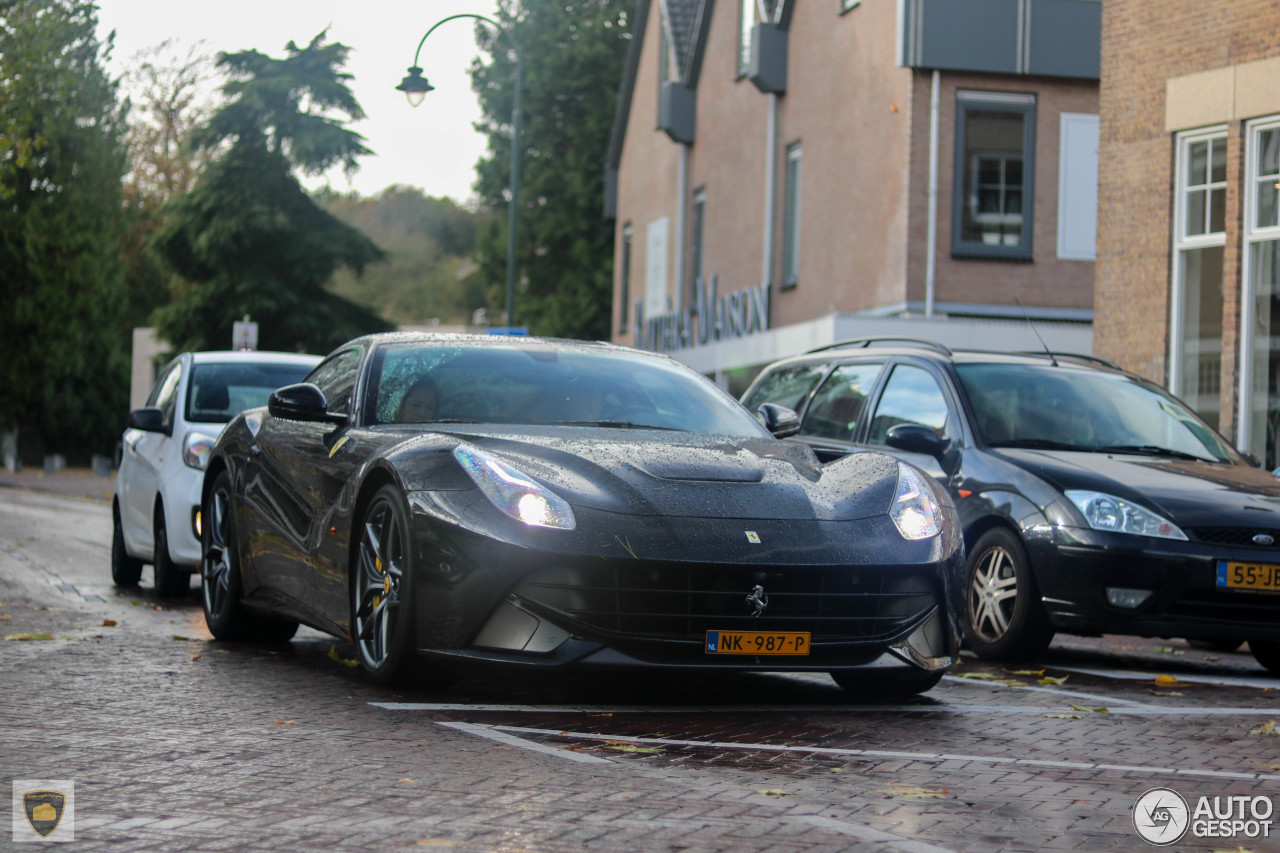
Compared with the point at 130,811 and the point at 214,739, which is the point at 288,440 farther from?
the point at 130,811

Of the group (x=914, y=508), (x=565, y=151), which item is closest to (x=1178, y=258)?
(x=914, y=508)

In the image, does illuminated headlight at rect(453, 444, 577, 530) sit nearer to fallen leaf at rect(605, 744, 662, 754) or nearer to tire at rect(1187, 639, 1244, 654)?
fallen leaf at rect(605, 744, 662, 754)

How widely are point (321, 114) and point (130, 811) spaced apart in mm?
47271

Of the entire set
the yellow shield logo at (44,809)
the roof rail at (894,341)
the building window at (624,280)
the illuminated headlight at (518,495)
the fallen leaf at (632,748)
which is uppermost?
the building window at (624,280)

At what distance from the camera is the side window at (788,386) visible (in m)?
11.3

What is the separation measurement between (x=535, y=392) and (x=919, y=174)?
16.6 m

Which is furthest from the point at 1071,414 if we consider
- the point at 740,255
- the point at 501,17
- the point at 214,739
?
the point at 501,17

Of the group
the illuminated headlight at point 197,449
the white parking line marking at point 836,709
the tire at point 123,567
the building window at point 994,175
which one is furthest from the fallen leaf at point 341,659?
the building window at point 994,175

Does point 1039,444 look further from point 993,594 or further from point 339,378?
point 339,378

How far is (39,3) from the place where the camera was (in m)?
34.4

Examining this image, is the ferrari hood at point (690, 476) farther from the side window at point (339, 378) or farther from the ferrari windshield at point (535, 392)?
the side window at point (339, 378)

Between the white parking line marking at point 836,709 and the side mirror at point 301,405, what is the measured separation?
1.58 meters

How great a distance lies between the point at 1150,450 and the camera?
31.8ft

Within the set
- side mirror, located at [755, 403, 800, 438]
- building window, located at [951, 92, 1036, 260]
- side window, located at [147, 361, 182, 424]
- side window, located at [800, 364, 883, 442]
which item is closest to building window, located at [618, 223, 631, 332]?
building window, located at [951, 92, 1036, 260]
